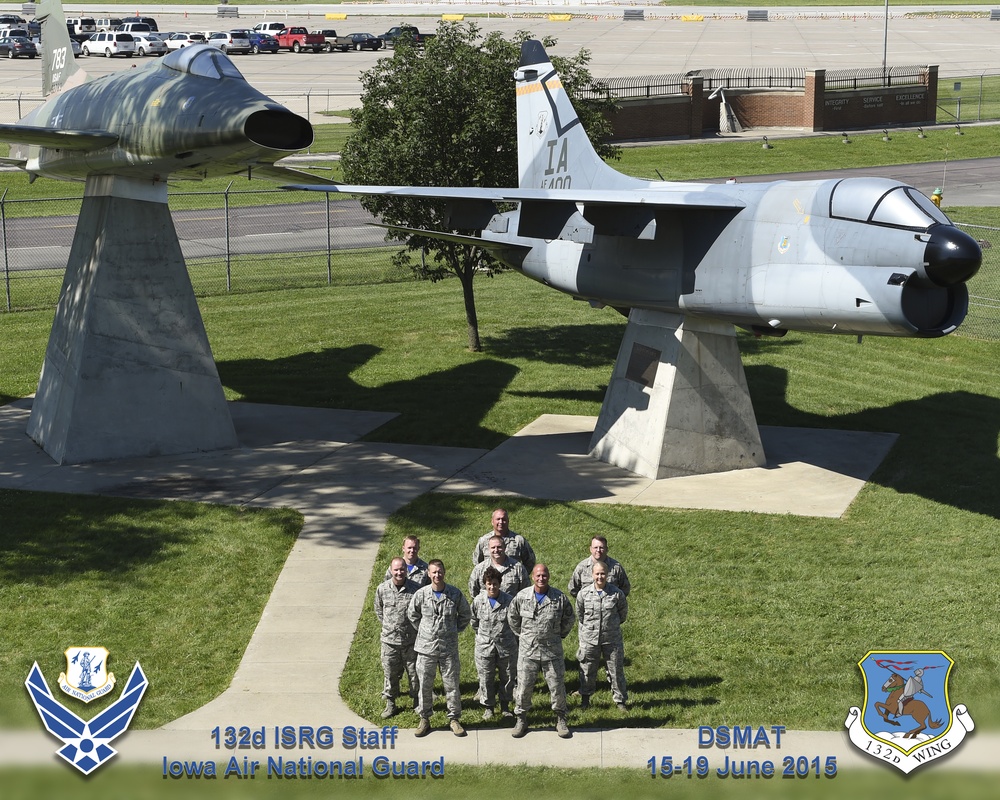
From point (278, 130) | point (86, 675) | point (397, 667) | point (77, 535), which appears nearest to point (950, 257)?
point (397, 667)

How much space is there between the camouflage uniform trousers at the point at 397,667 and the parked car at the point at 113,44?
68.2m

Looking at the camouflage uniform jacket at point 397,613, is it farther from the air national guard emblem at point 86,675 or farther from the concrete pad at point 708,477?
the concrete pad at point 708,477

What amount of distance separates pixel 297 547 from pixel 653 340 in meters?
5.88

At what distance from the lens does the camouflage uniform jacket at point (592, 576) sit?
38.0 feet

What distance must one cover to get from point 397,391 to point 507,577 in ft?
35.7

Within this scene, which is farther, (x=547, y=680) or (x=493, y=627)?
(x=493, y=627)

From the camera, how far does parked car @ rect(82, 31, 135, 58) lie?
72.4 meters

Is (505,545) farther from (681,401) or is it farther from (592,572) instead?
(681,401)

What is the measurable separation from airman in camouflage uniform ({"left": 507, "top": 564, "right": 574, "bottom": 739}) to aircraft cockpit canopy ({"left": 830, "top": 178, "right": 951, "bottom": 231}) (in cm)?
650

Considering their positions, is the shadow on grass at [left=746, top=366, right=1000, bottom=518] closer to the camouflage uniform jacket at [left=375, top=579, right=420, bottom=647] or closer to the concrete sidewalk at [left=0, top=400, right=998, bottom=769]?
the concrete sidewalk at [left=0, top=400, right=998, bottom=769]

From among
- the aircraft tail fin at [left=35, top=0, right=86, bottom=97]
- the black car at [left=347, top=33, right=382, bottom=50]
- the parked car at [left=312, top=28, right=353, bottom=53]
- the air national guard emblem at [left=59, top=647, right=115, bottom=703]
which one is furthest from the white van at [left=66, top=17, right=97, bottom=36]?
the air national guard emblem at [left=59, top=647, right=115, bottom=703]

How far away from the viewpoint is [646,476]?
1773 centimetres

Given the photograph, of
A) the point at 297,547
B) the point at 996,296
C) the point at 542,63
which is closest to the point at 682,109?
the point at 996,296

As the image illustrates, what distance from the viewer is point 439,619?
10820mm
